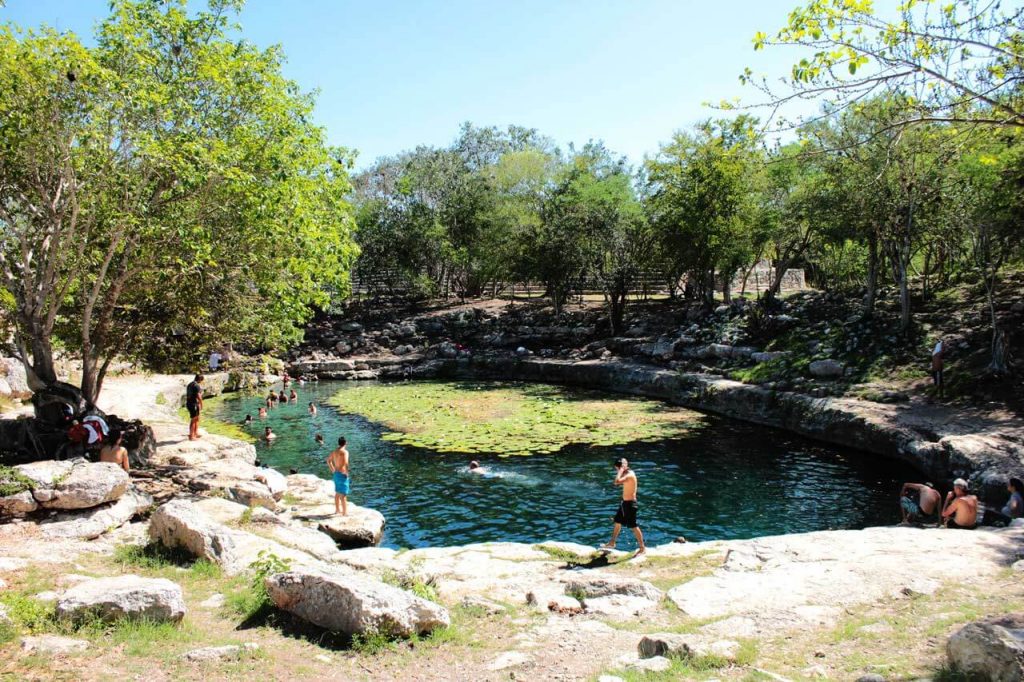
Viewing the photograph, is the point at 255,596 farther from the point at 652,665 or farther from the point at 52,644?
the point at 652,665

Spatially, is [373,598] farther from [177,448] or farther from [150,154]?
[177,448]

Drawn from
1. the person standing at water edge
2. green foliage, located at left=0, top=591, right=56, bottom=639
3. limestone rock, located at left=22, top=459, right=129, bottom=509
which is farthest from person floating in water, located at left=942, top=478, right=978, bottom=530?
limestone rock, located at left=22, top=459, right=129, bottom=509

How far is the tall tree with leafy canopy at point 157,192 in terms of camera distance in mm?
12523

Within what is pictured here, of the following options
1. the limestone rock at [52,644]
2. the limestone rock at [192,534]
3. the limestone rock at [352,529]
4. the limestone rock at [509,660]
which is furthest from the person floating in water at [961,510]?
the limestone rock at [52,644]

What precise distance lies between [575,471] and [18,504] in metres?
13.2

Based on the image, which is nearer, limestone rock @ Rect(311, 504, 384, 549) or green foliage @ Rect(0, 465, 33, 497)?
green foliage @ Rect(0, 465, 33, 497)

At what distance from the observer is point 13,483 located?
410 inches

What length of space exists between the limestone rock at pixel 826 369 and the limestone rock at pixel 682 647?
21.8 m

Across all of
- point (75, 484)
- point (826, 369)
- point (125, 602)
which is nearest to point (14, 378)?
point (75, 484)

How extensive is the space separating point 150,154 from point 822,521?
15.9 meters

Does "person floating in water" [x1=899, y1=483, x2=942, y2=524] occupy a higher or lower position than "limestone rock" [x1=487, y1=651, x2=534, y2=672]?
lower

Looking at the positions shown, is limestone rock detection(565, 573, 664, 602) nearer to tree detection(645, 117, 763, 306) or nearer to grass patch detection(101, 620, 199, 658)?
grass patch detection(101, 620, 199, 658)

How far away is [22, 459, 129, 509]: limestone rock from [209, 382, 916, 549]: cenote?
18.5 feet

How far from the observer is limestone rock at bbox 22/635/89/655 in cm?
609
